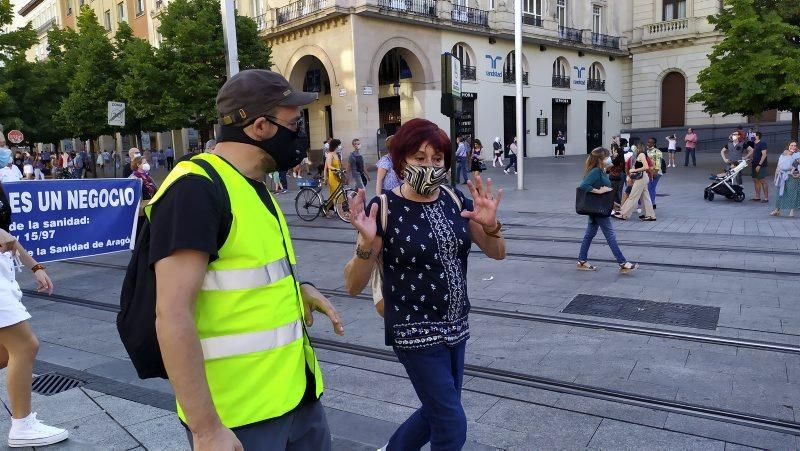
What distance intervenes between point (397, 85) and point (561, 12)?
535 inches

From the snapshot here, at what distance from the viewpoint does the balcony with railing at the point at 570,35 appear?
37719mm

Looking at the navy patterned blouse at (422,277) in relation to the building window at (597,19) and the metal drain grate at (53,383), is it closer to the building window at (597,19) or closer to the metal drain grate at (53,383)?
the metal drain grate at (53,383)

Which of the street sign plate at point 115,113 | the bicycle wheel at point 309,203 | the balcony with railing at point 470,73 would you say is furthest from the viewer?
the balcony with railing at point 470,73

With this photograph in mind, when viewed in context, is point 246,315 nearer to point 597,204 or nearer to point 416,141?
point 416,141

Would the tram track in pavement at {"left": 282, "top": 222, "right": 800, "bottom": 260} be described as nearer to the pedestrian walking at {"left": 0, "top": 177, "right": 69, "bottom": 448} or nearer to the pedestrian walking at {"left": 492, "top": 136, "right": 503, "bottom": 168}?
the pedestrian walking at {"left": 0, "top": 177, "right": 69, "bottom": 448}

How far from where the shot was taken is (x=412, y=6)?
30.3 m

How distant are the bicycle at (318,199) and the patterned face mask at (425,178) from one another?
10.4 metres

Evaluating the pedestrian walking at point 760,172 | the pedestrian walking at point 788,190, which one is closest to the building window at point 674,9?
the pedestrian walking at point 760,172

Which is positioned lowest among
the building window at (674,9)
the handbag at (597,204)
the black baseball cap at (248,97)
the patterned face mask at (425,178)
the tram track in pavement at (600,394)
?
the tram track in pavement at (600,394)

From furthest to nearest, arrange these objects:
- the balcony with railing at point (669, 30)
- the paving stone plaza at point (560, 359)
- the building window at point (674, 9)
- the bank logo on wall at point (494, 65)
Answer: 1. the building window at point (674, 9)
2. the balcony with railing at point (669, 30)
3. the bank logo on wall at point (494, 65)
4. the paving stone plaza at point (560, 359)

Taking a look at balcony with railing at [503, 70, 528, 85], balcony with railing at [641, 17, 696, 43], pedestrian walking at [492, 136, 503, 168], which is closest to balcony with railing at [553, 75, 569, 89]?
balcony with railing at [503, 70, 528, 85]

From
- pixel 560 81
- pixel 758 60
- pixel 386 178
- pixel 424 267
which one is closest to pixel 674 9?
pixel 560 81

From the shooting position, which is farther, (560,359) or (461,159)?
(461,159)

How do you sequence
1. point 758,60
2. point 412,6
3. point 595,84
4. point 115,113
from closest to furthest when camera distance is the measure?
point 115,113 < point 758,60 < point 412,6 < point 595,84
